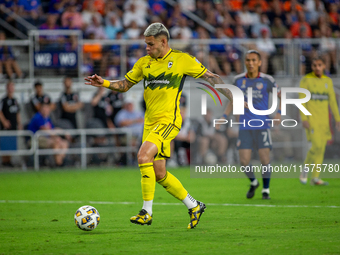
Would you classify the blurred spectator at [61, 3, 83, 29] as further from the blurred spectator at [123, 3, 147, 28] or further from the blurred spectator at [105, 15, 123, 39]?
the blurred spectator at [123, 3, 147, 28]

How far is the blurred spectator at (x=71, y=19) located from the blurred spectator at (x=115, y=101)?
2.52 metres

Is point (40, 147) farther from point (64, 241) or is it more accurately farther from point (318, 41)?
point (64, 241)

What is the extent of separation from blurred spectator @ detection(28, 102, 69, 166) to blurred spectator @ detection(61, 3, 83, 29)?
124 inches

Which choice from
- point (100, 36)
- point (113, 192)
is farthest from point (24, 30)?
point (113, 192)

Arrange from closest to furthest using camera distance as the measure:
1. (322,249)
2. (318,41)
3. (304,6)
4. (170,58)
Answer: (322,249), (170,58), (318,41), (304,6)

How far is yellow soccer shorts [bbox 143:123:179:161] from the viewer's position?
6.61m

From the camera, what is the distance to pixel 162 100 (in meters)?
6.79

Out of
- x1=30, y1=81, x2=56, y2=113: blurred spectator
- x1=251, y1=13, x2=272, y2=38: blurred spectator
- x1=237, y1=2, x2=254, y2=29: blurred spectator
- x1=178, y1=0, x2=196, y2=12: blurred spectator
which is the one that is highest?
x1=178, y1=0, x2=196, y2=12: blurred spectator

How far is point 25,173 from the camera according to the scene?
1591cm

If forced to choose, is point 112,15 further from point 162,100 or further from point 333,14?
point 162,100

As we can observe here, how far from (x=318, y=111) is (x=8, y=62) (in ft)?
30.7

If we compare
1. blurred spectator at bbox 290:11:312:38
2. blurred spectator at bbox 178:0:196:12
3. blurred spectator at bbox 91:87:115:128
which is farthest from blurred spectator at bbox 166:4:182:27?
blurred spectator at bbox 290:11:312:38

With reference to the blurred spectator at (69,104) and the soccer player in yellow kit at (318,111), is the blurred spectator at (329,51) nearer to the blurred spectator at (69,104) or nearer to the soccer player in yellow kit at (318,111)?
the soccer player in yellow kit at (318,111)

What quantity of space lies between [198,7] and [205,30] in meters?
1.60
